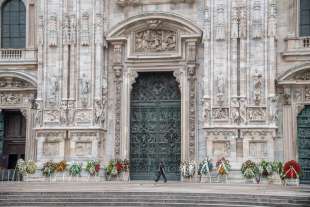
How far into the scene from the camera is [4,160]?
39.6 metres

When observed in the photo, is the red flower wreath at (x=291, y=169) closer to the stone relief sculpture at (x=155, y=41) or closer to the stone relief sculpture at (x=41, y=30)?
the stone relief sculpture at (x=155, y=41)

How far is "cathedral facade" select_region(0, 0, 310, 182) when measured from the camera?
35.5 meters

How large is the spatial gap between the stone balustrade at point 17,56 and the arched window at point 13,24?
2.46ft

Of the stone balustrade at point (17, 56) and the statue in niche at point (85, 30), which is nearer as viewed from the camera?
the statue in niche at point (85, 30)

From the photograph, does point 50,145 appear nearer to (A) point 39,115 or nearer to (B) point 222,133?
(A) point 39,115

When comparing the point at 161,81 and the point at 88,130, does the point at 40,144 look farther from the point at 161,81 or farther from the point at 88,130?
the point at 161,81

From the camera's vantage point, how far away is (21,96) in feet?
128

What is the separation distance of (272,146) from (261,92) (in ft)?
8.58

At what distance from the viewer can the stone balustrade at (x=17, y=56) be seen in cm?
3856

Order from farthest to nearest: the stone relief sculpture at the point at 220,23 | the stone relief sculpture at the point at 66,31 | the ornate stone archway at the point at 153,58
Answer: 1. the stone relief sculpture at the point at 66,31
2. the ornate stone archway at the point at 153,58
3. the stone relief sculpture at the point at 220,23

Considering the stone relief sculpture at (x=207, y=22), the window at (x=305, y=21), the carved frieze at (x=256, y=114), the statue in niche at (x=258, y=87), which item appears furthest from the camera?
the window at (x=305, y=21)

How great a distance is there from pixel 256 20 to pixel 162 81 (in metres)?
5.87

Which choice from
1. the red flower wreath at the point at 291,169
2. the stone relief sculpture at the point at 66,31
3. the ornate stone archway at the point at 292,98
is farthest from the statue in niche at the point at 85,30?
the red flower wreath at the point at 291,169

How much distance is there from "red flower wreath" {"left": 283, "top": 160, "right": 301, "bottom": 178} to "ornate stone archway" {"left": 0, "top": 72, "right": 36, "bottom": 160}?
1317cm
